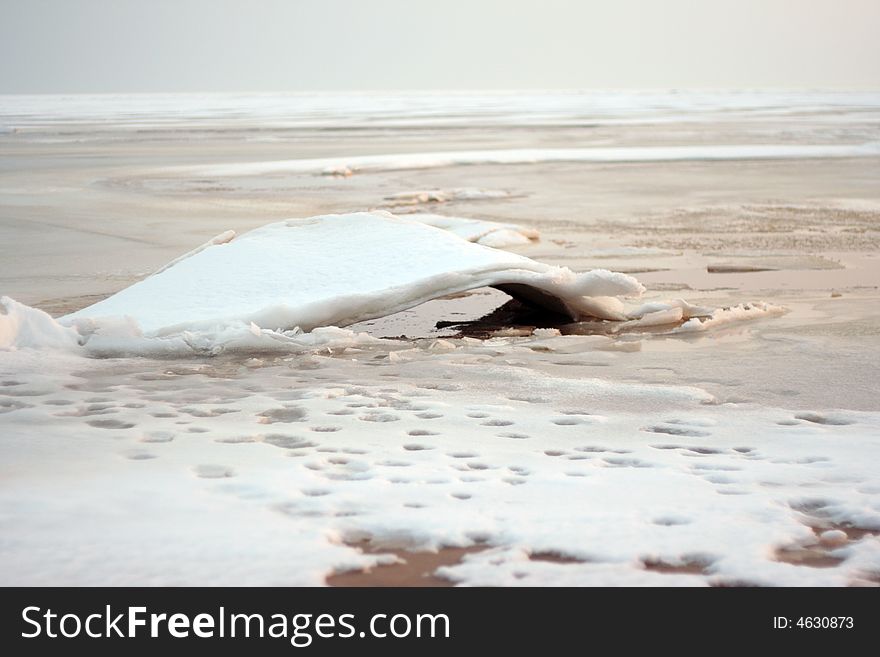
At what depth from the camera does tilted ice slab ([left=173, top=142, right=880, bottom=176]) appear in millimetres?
20520

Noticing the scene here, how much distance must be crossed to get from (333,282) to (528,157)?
16.8m

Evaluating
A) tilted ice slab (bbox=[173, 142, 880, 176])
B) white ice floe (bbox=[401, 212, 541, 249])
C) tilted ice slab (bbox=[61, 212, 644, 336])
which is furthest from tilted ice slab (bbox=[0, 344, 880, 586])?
tilted ice slab (bbox=[173, 142, 880, 176])

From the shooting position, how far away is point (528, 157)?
23.1 m

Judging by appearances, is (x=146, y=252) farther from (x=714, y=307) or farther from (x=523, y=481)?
(x=523, y=481)

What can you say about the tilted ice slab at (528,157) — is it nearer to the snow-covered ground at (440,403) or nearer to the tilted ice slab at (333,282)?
the snow-covered ground at (440,403)

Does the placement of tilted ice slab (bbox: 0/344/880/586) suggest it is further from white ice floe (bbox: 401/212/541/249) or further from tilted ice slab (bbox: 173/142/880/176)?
tilted ice slab (bbox: 173/142/880/176)

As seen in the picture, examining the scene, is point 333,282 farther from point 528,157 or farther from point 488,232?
point 528,157

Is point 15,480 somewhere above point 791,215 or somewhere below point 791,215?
below

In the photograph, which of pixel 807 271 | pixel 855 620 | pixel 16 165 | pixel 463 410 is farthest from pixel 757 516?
pixel 16 165

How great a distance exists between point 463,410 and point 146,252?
6043 millimetres

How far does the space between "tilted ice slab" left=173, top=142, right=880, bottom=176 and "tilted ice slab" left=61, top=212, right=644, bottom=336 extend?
40.0 feet

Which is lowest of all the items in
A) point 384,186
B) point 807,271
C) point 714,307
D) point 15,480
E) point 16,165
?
point 15,480

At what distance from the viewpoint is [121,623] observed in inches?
112

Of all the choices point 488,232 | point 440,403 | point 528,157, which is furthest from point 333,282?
point 528,157
